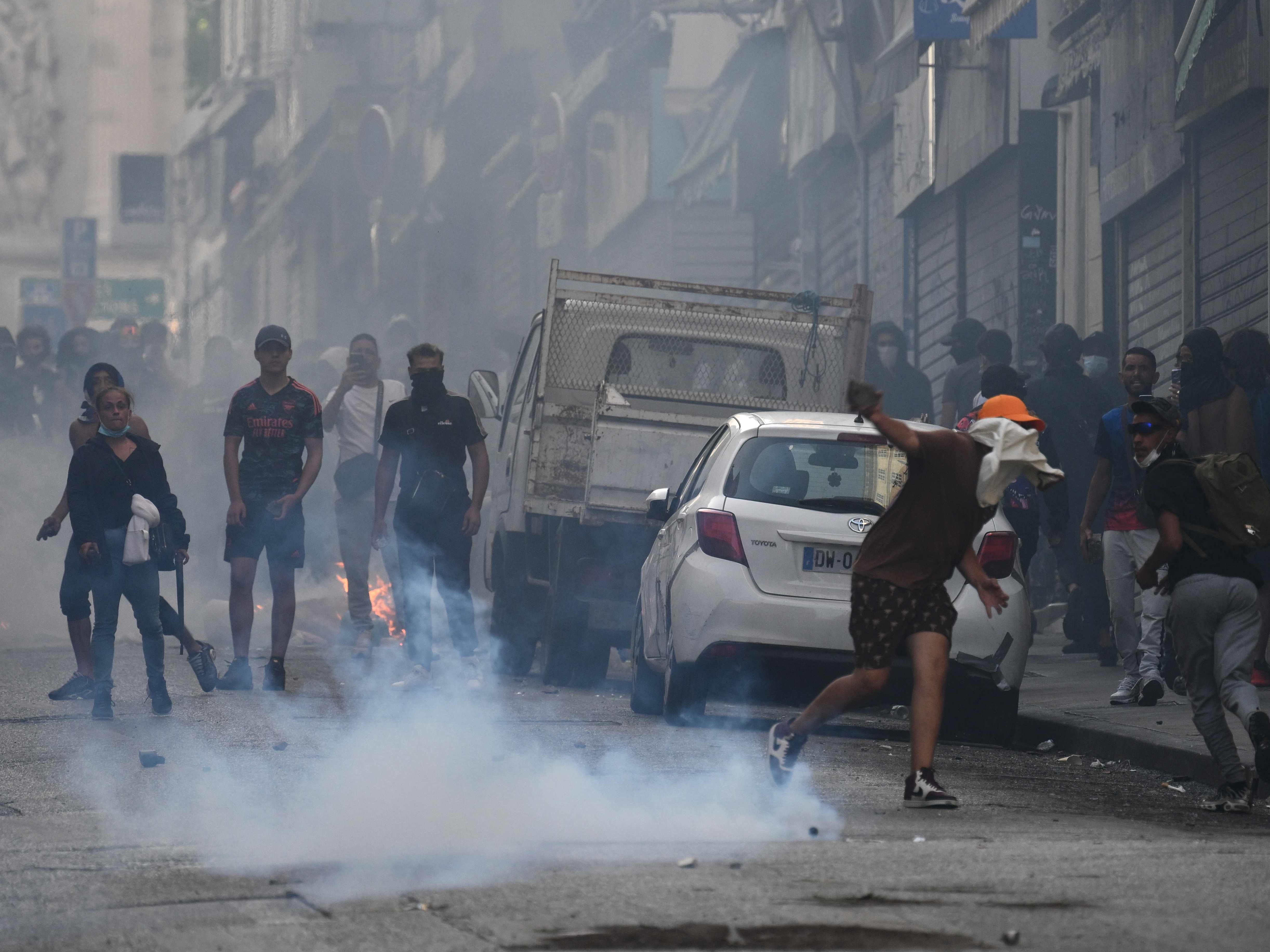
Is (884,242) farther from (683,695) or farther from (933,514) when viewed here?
(933,514)

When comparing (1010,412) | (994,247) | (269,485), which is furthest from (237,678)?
(994,247)

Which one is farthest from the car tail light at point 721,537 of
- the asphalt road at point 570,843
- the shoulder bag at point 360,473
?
the shoulder bag at point 360,473

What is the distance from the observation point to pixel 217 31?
95812 millimetres

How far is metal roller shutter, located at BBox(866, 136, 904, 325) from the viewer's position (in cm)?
2480

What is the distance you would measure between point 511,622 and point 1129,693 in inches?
153

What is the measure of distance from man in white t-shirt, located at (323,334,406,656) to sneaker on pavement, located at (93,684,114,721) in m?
3.68

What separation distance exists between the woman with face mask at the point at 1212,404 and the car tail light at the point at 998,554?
1795mm

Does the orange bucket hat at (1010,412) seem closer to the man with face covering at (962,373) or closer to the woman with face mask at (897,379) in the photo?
the man with face covering at (962,373)

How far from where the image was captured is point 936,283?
76.1 feet

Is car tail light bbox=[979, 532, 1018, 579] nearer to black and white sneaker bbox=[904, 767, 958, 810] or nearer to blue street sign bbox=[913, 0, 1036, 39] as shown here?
black and white sneaker bbox=[904, 767, 958, 810]

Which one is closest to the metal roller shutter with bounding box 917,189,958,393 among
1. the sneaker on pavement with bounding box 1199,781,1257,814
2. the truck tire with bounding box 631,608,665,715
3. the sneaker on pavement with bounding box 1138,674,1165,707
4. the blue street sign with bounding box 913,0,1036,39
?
the blue street sign with bounding box 913,0,1036,39

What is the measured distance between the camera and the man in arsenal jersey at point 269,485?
11336 millimetres

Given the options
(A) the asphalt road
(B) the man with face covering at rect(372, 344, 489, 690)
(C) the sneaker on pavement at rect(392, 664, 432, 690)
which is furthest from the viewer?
(B) the man with face covering at rect(372, 344, 489, 690)

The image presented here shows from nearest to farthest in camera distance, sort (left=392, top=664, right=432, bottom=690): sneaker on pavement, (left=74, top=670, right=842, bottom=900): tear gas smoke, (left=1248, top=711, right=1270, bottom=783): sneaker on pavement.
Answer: (left=74, top=670, right=842, bottom=900): tear gas smoke
(left=1248, top=711, right=1270, bottom=783): sneaker on pavement
(left=392, top=664, right=432, bottom=690): sneaker on pavement
